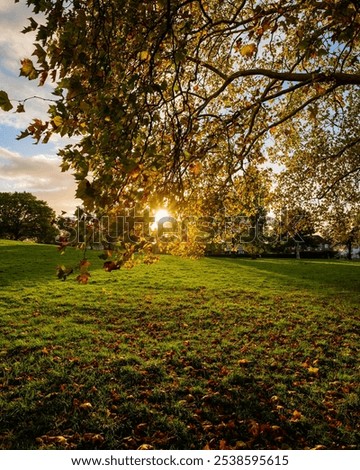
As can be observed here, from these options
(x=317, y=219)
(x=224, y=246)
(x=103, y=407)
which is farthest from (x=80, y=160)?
(x=317, y=219)

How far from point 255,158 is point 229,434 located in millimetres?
8049

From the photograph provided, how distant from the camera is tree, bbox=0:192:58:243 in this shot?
81125 millimetres

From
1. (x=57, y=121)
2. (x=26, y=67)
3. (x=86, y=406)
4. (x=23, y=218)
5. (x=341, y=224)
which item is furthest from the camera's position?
(x=23, y=218)

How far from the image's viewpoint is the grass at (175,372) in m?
6.11

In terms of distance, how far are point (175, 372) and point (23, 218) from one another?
3276 inches

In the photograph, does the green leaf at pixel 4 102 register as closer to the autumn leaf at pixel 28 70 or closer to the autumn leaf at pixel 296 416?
the autumn leaf at pixel 28 70

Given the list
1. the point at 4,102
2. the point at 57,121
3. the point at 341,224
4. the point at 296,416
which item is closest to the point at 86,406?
the point at 296,416

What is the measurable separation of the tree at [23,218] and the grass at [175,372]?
69704mm

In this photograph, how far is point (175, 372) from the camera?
27.9 ft

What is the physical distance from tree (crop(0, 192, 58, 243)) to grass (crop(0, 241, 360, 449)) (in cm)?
6970

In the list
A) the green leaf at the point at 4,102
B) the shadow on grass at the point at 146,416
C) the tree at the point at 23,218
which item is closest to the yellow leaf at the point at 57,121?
the green leaf at the point at 4,102

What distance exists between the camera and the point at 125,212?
5.09 m

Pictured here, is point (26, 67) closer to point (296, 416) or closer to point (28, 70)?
point (28, 70)
